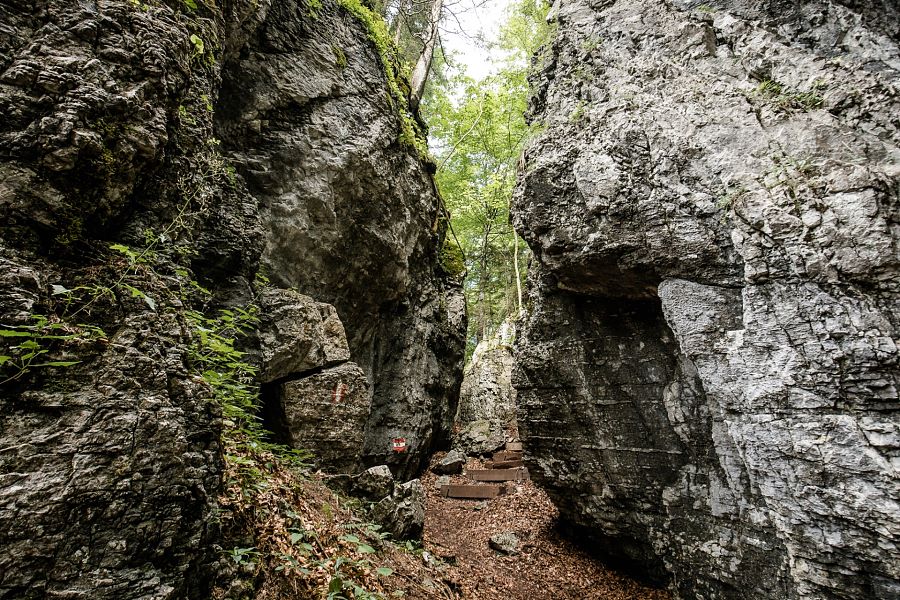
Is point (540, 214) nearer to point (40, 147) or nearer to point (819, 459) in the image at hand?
point (819, 459)

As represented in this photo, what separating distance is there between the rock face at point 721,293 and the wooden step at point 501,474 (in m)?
3.27

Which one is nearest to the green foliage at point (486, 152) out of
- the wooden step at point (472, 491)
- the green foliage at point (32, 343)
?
the wooden step at point (472, 491)

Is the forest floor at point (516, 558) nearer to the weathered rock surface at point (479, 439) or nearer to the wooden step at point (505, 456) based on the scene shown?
the wooden step at point (505, 456)

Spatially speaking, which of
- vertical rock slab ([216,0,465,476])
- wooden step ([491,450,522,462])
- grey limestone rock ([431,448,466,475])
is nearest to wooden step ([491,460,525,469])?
wooden step ([491,450,522,462])

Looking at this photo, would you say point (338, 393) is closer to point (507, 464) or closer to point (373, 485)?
point (373, 485)

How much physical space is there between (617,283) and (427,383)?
6.49 meters

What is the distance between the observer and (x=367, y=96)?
930 cm

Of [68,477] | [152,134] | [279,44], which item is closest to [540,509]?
[68,477]

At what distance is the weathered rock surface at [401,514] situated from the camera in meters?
6.54

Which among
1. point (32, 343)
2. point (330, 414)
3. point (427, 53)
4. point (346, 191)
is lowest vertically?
point (330, 414)

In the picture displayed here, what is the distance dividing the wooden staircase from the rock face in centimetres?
292

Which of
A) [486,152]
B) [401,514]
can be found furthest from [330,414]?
[486,152]

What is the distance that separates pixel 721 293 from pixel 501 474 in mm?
7969

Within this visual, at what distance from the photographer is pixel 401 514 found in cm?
673
